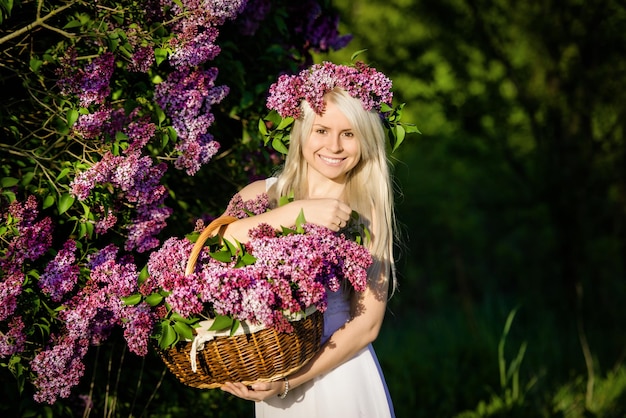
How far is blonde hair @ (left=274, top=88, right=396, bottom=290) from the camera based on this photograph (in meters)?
2.95

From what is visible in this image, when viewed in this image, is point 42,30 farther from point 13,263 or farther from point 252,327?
point 252,327

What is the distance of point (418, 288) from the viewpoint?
9.58 m

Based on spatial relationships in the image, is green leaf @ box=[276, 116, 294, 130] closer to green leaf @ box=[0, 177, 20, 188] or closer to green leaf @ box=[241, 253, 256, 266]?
green leaf @ box=[241, 253, 256, 266]

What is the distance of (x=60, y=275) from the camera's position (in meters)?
2.80

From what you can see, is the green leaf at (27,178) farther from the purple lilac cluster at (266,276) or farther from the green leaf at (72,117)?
the purple lilac cluster at (266,276)

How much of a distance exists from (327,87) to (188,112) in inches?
20.8

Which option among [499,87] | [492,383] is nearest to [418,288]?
[499,87]

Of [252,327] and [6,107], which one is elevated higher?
[6,107]

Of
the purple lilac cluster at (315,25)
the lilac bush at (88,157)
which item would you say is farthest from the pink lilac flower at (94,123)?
the purple lilac cluster at (315,25)

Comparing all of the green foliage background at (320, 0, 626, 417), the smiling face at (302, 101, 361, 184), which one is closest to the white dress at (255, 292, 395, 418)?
the smiling face at (302, 101, 361, 184)

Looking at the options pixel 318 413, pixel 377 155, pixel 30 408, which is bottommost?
pixel 30 408

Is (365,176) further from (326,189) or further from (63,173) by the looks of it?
(63,173)

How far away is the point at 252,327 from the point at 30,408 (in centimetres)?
150

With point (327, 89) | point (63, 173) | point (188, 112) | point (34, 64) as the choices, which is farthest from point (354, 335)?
point (34, 64)
